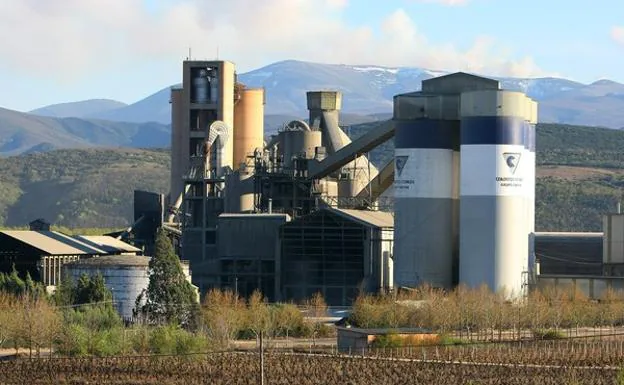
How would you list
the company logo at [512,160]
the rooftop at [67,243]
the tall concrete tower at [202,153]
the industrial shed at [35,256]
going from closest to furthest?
the company logo at [512,160], the industrial shed at [35,256], the rooftop at [67,243], the tall concrete tower at [202,153]

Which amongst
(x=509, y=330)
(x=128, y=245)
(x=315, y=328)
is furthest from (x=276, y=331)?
(x=128, y=245)

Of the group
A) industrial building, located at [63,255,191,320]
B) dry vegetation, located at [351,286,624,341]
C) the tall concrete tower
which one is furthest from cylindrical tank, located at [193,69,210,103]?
dry vegetation, located at [351,286,624,341]

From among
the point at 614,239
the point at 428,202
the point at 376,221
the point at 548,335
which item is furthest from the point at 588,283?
the point at 548,335

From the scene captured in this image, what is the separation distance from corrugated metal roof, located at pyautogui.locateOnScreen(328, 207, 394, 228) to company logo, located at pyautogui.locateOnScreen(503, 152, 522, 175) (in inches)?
406

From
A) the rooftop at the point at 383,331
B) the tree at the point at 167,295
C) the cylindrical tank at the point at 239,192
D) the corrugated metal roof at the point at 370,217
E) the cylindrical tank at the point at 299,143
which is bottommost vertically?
the rooftop at the point at 383,331

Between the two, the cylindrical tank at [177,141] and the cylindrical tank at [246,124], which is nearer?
the cylindrical tank at [177,141]

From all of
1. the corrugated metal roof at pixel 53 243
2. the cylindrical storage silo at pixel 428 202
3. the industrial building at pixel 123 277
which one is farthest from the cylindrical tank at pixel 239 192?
the industrial building at pixel 123 277

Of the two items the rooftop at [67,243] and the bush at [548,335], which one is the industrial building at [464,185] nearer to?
the bush at [548,335]

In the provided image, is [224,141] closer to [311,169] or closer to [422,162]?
[311,169]

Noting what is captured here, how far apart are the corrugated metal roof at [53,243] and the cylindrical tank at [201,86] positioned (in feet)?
57.3

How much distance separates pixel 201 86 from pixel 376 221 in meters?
24.4

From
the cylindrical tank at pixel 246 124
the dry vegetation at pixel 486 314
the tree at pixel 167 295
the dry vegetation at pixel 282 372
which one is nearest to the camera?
the dry vegetation at pixel 282 372

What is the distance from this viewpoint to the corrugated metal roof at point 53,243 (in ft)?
352

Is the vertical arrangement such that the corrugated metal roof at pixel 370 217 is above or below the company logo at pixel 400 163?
below
